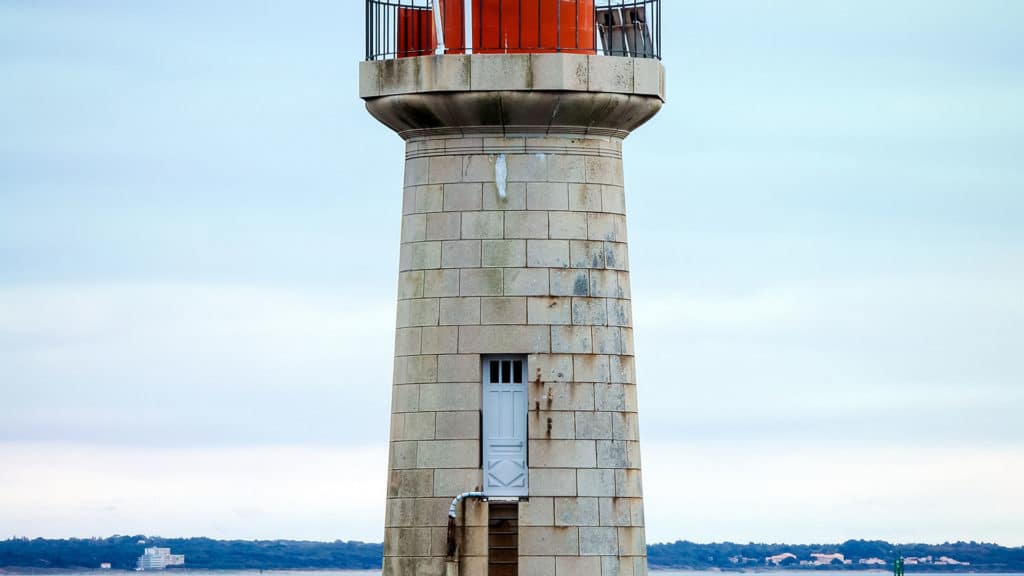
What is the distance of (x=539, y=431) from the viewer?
26.9m

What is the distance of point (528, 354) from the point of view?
2688cm

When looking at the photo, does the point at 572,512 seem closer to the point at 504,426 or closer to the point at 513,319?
the point at 504,426

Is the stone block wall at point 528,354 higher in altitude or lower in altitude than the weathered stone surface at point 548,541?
higher

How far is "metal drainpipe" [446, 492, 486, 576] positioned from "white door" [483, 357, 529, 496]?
228 millimetres

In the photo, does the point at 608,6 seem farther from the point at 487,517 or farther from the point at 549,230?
the point at 487,517

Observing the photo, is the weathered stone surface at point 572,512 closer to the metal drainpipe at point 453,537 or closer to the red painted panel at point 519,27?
the metal drainpipe at point 453,537

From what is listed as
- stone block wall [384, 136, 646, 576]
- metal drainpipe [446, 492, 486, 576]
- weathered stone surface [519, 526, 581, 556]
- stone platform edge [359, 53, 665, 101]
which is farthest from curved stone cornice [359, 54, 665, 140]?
weathered stone surface [519, 526, 581, 556]

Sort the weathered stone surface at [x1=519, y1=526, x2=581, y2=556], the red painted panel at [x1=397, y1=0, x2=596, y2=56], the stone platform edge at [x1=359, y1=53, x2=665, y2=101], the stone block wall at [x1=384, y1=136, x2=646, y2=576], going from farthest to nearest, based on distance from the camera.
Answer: the red painted panel at [x1=397, y1=0, x2=596, y2=56] → the stone block wall at [x1=384, y1=136, x2=646, y2=576] → the weathered stone surface at [x1=519, y1=526, x2=581, y2=556] → the stone platform edge at [x1=359, y1=53, x2=665, y2=101]

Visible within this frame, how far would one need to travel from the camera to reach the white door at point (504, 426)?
88.4ft

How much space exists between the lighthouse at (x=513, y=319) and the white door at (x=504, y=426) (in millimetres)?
18

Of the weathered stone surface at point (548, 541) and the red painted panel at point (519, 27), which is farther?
the red painted panel at point (519, 27)

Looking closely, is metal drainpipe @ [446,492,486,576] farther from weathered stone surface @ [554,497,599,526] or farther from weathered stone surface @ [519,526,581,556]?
weathered stone surface @ [554,497,599,526]

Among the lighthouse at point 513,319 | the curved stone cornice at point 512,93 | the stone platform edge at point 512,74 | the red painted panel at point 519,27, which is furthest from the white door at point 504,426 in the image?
the red painted panel at point 519,27

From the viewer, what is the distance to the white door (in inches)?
1061
